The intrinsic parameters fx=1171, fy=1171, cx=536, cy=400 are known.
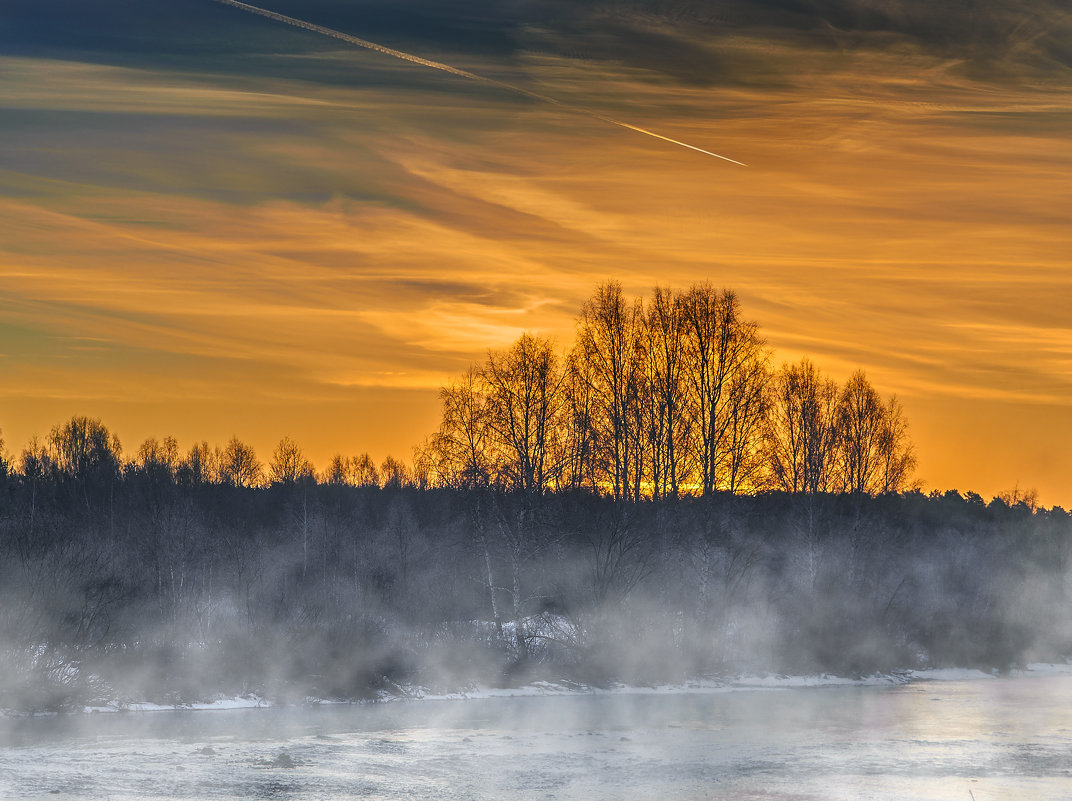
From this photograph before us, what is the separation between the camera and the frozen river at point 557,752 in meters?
26.8

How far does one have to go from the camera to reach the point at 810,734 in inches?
1442

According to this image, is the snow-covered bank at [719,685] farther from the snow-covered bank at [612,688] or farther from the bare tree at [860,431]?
the bare tree at [860,431]

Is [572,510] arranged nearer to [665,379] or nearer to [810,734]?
[665,379]

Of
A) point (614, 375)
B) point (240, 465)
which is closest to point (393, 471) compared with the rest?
point (240, 465)

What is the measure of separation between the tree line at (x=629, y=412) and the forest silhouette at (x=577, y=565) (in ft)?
0.38

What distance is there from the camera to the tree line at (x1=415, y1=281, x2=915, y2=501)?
52719 millimetres

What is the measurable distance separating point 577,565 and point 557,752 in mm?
22324

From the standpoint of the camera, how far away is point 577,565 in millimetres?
54719

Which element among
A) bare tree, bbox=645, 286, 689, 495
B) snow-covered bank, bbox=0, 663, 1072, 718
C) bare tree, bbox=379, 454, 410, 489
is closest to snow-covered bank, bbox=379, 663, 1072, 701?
snow-covered bank, bbox=0, 663, 1072, 718

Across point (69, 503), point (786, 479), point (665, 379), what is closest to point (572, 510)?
point (665, 379)

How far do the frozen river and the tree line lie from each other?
38.4 feet

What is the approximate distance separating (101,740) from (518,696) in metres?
18.7

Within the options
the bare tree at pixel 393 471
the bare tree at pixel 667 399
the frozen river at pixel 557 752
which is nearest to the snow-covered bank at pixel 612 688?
the frozen river at pixel 557 752

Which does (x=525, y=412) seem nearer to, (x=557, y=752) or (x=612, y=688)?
(x=612, y=688)
